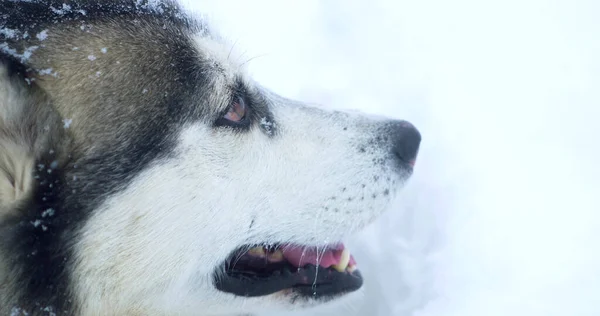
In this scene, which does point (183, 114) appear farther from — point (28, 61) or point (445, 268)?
point (445, 268)

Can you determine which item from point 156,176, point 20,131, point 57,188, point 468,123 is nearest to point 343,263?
point 156,176

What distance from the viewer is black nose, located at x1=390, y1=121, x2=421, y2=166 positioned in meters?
2.24

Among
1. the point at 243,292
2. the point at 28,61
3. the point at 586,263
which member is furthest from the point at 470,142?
the point at 28,61

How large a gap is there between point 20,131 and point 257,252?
3.13ft

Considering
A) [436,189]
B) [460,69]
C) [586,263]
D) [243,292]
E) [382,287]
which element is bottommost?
[382,287]

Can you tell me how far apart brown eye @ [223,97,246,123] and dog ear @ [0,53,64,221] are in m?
0.60

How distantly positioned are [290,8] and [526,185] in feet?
8.94

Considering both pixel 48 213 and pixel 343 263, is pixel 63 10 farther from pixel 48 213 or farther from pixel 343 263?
pixel 343 263

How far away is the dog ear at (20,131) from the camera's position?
1527 millimetres

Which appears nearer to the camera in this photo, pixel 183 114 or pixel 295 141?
pixel 183 114

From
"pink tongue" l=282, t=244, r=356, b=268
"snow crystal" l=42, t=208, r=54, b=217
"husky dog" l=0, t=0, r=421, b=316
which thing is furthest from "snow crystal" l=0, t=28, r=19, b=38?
"pink tongue" l=282, t=244, r=356, b=268

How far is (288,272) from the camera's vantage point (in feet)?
6.78

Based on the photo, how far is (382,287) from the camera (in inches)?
132

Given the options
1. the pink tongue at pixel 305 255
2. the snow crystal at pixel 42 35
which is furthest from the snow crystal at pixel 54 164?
the pink tongue at pixel 305 255
